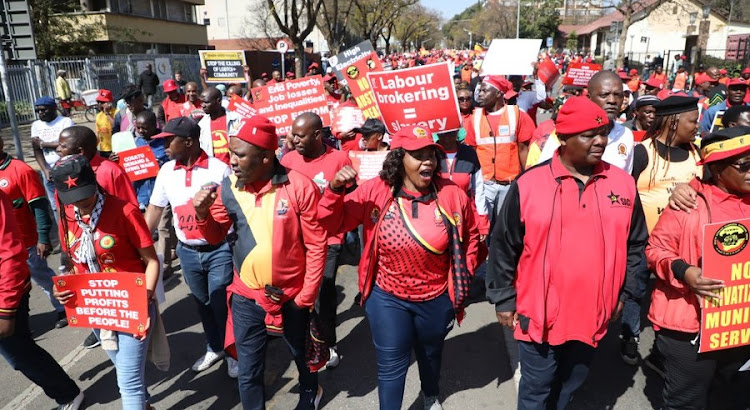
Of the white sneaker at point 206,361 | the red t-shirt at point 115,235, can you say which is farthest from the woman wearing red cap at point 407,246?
the white sneaker at point 206,361

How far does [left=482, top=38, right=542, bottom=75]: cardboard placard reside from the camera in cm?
729

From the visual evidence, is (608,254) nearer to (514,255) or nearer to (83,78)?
(514,255)

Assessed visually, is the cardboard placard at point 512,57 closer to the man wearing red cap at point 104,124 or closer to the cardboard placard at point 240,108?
the cardboard placard at point 240,108

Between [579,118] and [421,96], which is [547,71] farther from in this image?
[579,118]

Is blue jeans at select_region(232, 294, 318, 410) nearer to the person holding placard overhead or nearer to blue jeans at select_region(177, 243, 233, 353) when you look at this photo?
the person holding placard overhead

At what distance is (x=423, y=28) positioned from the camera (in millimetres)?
83938

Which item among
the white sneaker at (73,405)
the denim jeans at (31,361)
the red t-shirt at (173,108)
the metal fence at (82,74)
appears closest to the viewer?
the denim jeans at (31,361)

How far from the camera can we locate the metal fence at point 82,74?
56.9 feet

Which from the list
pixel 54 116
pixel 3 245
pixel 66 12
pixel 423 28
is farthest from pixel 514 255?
pixel 423 28

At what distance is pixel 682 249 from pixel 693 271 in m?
0.21

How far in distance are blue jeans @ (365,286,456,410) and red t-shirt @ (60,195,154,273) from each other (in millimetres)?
1469

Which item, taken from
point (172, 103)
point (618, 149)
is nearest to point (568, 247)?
point (618, 149)

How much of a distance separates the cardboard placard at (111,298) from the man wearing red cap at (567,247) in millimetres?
2062

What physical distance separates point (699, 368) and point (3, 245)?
3.97 m
